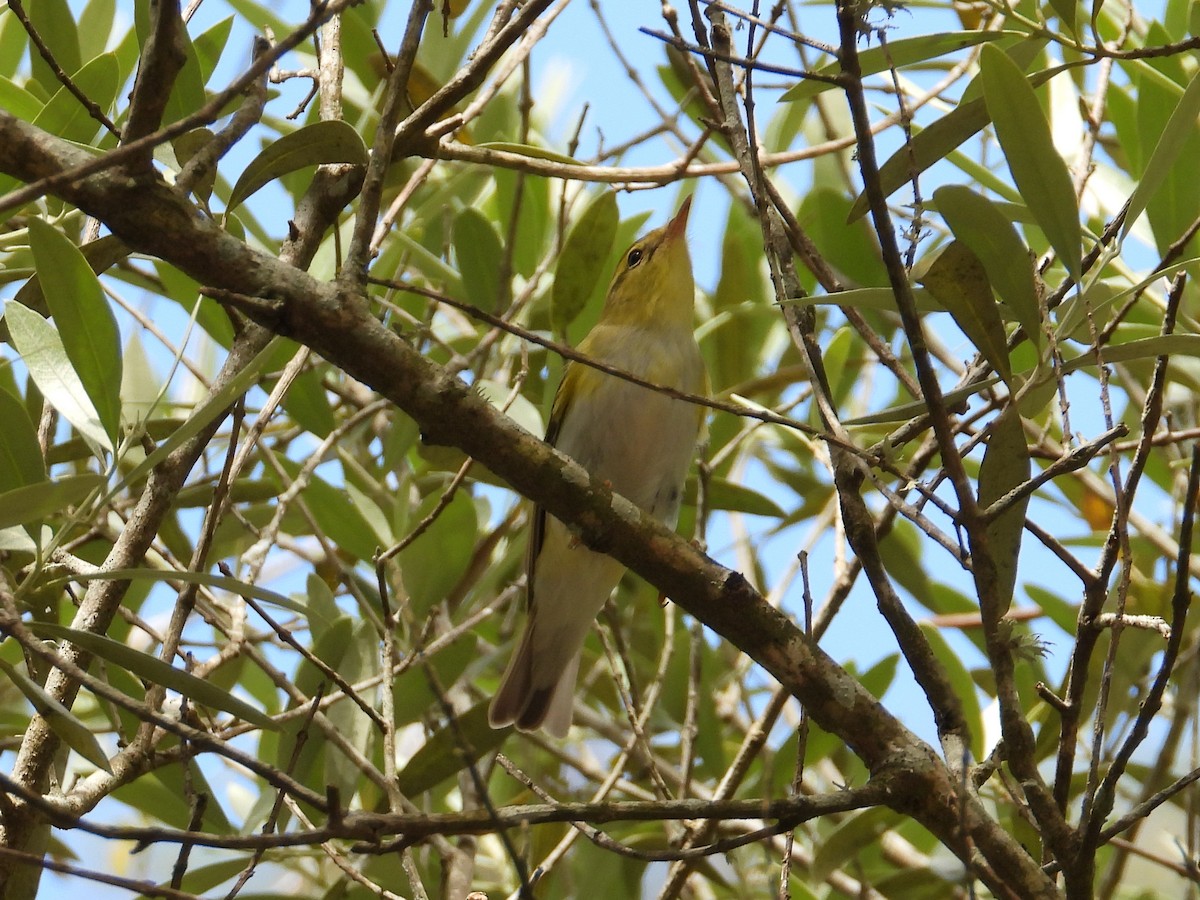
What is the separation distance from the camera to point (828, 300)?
206 centimetres

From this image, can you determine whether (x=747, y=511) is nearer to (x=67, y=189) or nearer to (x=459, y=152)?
(x=459, y=152)

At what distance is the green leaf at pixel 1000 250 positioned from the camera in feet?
6.37

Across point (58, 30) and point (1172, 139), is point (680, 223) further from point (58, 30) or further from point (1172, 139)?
point (1172, 139)

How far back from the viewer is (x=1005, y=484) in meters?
2.16

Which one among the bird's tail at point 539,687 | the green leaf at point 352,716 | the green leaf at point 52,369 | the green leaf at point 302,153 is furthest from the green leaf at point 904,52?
the bird's tail at point 539,687

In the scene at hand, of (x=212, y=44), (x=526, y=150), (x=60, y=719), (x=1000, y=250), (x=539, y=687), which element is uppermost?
(x=212, y=44)

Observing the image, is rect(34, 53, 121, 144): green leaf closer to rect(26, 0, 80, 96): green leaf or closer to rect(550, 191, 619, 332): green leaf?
rect(26, 0, 80, 96): green leaf

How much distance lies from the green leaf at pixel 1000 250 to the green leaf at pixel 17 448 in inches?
65.7

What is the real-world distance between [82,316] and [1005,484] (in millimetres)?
1623

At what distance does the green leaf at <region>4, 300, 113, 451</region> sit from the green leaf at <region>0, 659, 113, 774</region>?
471mm

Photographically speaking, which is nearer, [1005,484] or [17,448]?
[1005,484]

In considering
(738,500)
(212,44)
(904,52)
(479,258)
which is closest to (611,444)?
(738,500)

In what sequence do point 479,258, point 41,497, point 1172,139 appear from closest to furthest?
1. point 41,497
2. point 1172,139
3. point 479,258

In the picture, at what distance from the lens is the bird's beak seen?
470cm
